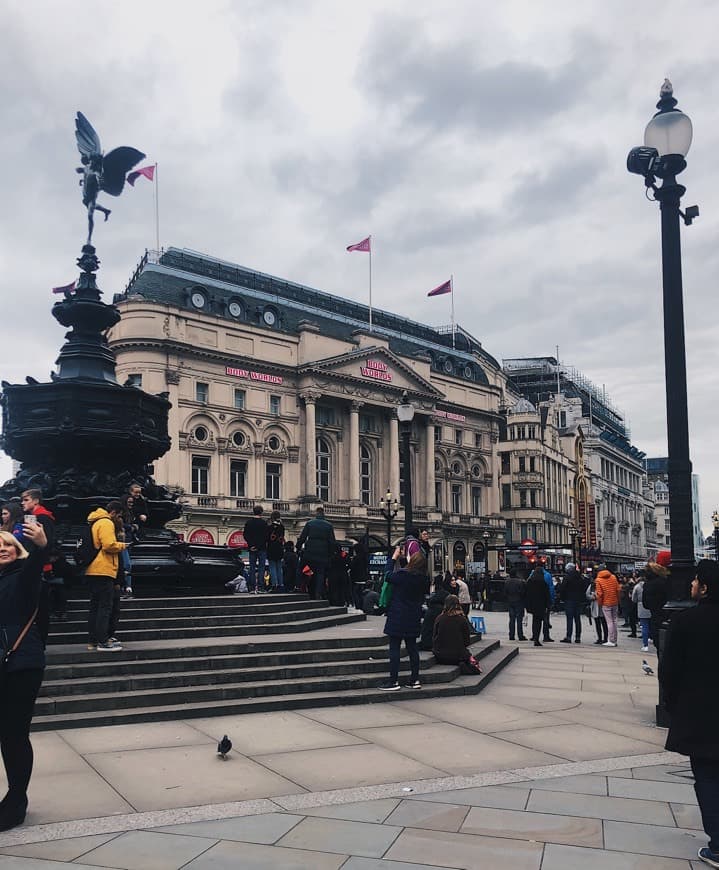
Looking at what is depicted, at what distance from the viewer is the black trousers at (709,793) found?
496 centimetres

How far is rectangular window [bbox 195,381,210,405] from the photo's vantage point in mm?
59409

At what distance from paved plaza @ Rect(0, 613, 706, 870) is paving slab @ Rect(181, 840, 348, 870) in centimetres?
2

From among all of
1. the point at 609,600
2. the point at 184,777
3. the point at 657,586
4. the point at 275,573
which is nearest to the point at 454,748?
the point at 184,777

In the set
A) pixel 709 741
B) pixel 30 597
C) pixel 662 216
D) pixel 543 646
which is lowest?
pixel 543 646

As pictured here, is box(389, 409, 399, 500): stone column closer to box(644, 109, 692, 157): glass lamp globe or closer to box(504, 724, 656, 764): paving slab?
box(644, 109, 692, 157): glass lamp globe

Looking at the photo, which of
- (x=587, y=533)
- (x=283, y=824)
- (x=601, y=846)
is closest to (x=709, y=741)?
(x=601, y=846)

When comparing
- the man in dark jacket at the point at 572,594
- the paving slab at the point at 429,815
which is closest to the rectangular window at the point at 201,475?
the man in dark jacket at the point at 572,594

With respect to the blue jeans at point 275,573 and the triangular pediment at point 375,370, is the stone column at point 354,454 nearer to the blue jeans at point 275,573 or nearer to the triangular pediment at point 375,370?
the triangular pediment at point 375,370

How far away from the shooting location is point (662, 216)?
10000 mm

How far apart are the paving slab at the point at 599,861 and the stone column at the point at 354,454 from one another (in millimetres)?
63209

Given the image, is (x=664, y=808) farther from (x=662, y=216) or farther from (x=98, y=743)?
(x=662, y=216)

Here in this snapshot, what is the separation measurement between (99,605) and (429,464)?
67104 mm

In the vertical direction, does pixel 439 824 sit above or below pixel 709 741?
below

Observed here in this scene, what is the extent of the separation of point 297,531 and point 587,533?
60960 millimetres
